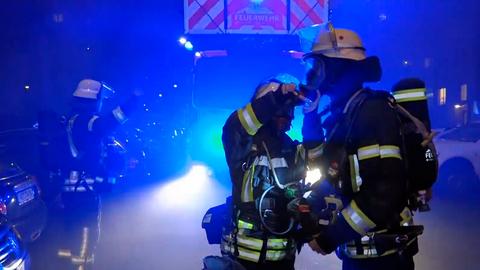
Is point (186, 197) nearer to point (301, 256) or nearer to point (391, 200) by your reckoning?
point (301, 256)

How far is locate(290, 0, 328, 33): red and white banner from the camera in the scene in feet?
27.3

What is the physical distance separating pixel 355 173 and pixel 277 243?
71 centimetres

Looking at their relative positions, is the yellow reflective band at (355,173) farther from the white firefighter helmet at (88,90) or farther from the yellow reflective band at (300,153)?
the white firefighter helmet at (88,90)

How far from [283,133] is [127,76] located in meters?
28.1

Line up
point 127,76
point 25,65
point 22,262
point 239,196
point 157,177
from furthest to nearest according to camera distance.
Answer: point 127,76 → point 25,65 → point 157,177 → point 22,262 → point 239,196

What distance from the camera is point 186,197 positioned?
361 inches

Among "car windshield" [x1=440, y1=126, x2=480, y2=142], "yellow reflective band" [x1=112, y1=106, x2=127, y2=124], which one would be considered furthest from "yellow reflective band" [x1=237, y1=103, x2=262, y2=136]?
"car windshield" [x1=440, y1=126, x2=480, y2=142]

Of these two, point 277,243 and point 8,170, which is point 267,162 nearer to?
point 277,243

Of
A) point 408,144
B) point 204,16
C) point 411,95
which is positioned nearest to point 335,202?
point 408,144

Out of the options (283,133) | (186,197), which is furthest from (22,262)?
(186,197)

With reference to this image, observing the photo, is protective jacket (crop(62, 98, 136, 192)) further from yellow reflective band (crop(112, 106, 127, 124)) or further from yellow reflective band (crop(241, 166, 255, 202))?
yellow reflective band (crop(241, 166, 255, 202))

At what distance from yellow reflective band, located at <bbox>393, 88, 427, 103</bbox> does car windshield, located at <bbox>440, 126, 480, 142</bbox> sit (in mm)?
7116

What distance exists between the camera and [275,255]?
2736 millimetres

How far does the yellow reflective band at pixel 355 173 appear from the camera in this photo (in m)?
2.29
